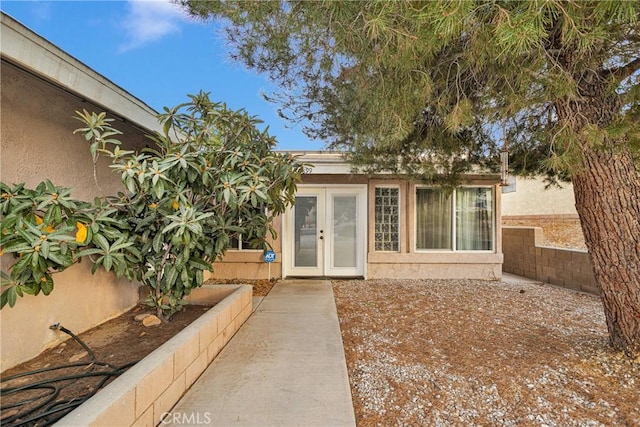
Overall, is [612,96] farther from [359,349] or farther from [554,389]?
[359,349]

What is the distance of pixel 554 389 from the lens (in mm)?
2701

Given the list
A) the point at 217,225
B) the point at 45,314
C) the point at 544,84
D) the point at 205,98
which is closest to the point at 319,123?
the point at 205,98

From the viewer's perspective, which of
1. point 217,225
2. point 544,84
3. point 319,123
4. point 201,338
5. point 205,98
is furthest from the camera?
point 319,123

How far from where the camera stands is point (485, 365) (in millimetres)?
3152

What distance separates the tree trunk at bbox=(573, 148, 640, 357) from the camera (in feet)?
9.78

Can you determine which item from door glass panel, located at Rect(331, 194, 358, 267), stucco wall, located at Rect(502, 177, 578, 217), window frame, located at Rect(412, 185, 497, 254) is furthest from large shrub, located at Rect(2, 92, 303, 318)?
stucco wall, located at Rect(502, 177, 578, 217)

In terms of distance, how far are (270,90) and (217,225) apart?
228 centimetres

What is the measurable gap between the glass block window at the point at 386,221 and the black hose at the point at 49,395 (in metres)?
6.10

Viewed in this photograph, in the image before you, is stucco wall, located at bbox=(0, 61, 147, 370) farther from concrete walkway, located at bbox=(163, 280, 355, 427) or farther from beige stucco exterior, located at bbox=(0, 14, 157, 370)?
concrete walkway, located at bbox=(163, 280, 355, 427)

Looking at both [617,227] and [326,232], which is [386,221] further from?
[617,227]

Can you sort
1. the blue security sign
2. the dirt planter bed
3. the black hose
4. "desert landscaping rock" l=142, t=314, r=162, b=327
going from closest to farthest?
the dirt planter bed
the black hose
"desert landscaping rock" l=142, t=314, r=162, b=327
the blue security sign

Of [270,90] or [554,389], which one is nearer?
[554,389]

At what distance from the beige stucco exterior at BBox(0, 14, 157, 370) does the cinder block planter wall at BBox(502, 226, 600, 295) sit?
8473 mm

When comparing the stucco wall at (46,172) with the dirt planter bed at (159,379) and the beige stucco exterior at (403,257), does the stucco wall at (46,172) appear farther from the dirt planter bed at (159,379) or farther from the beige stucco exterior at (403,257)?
the beige stucco exterior at (403,257)
